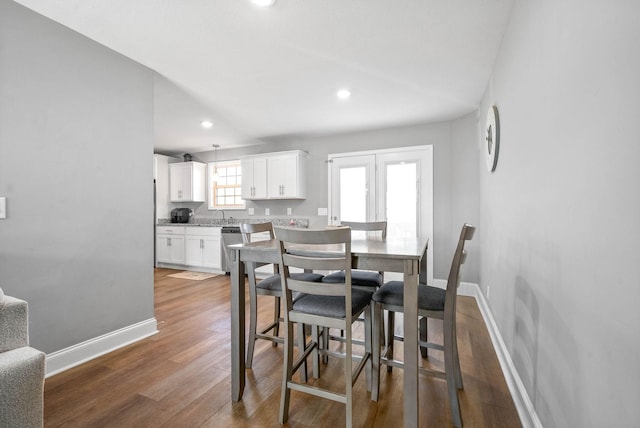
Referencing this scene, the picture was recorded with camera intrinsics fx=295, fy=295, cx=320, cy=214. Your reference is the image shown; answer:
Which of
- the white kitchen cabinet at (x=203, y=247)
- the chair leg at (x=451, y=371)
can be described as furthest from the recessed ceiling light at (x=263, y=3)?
the white kitchen cabinet at (x=203, y=247)

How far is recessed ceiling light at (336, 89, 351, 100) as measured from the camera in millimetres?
3139

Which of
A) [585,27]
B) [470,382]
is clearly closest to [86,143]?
[585,27]

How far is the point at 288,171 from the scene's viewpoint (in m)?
4.94

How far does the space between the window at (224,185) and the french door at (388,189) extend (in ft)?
7.02

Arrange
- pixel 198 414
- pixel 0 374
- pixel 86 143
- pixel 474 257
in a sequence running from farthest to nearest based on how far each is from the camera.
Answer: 1. pixel 474 257
2. pixel 86 143
3. pixel 198 414
4. pixel 0 374

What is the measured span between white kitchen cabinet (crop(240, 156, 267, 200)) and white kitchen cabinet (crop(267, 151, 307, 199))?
98 mm

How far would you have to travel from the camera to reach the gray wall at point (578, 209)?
2.43 ft

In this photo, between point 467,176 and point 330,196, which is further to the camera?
point 330,196

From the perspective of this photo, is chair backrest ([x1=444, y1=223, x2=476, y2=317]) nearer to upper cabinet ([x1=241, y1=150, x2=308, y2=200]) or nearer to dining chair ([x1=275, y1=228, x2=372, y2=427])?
dining chair ([x1=275, y1=228, x2=372, y2=427])

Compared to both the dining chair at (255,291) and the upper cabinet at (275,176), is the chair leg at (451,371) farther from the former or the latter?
the upper cabinet at (275,176)

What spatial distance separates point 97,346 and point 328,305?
6.51ft

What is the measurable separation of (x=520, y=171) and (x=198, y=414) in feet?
7.49

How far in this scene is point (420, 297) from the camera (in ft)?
5.57

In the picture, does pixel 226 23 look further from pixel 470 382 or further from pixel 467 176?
pixel 467 176
